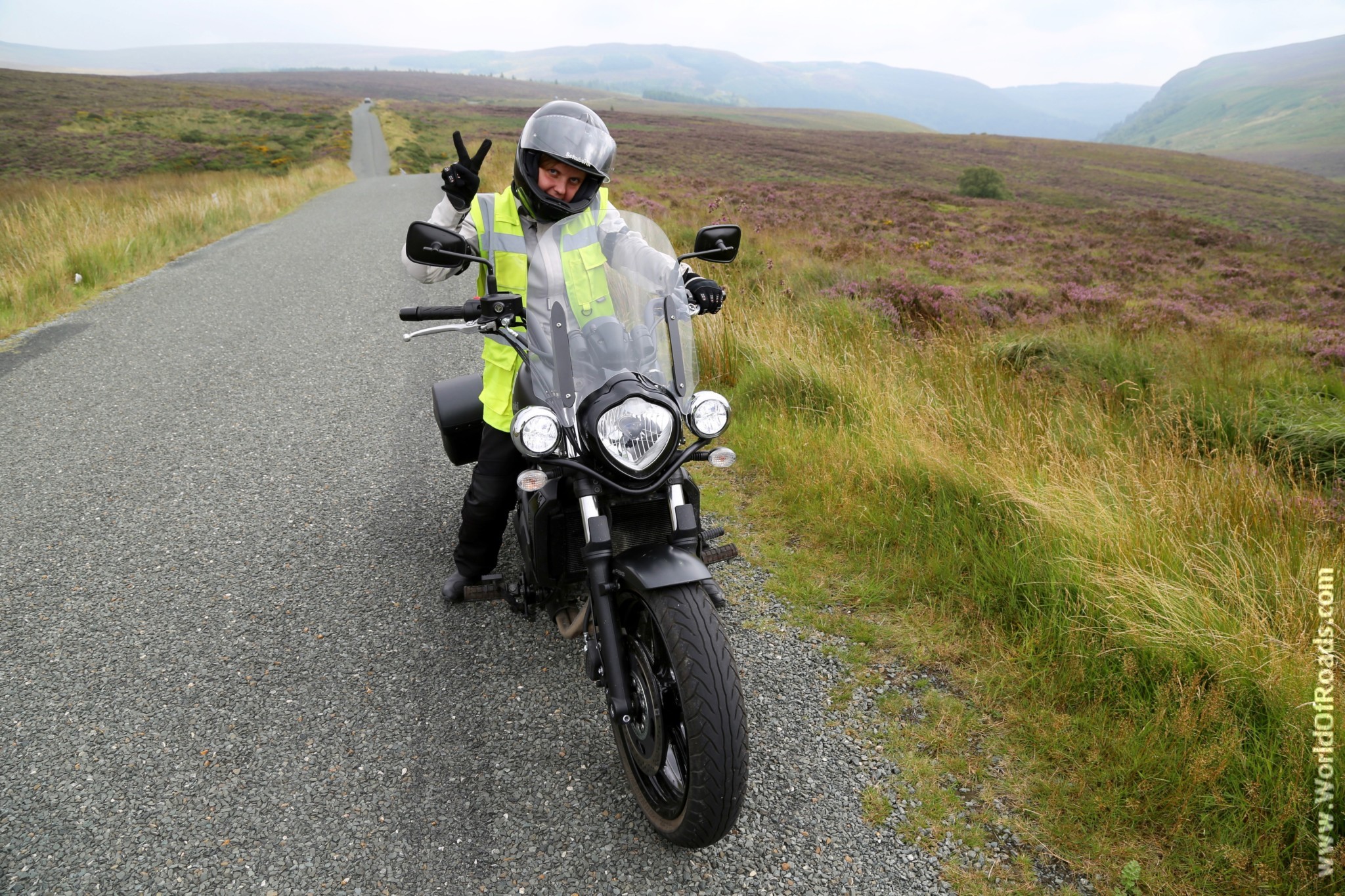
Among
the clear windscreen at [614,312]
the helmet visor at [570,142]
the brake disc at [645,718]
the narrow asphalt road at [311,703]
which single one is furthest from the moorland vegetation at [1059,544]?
the helmet visor at [570,142]

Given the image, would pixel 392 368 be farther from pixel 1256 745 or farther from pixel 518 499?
pixel 1256 745

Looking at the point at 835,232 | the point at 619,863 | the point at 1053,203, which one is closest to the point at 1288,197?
the point at 1053,203

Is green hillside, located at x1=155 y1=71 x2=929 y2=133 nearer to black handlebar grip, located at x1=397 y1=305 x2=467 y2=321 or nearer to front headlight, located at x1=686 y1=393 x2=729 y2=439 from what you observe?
black handlebar grip, located at x1=397 y1=305 x2=467 y2=321

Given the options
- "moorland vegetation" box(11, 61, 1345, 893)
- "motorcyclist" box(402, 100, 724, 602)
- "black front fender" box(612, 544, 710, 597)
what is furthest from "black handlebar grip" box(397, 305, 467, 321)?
"moorland vegetation" box(11, 61, 1345, 893)

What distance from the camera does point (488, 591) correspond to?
3.13m

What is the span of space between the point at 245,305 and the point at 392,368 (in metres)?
3.37

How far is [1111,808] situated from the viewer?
2188 mm

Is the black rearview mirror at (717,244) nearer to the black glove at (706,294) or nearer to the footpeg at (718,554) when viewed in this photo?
the black glove at (706,294)

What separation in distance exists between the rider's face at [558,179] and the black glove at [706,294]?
1.73 feet

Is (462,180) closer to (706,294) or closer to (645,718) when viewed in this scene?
(706,294)

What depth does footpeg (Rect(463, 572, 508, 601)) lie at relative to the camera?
122 inches

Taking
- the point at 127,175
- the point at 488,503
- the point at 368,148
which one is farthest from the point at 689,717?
the point at 368,148

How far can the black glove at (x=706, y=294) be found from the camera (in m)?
2.43

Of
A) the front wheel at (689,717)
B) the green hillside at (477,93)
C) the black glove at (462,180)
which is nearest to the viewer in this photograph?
the front wheel at (689,717)
